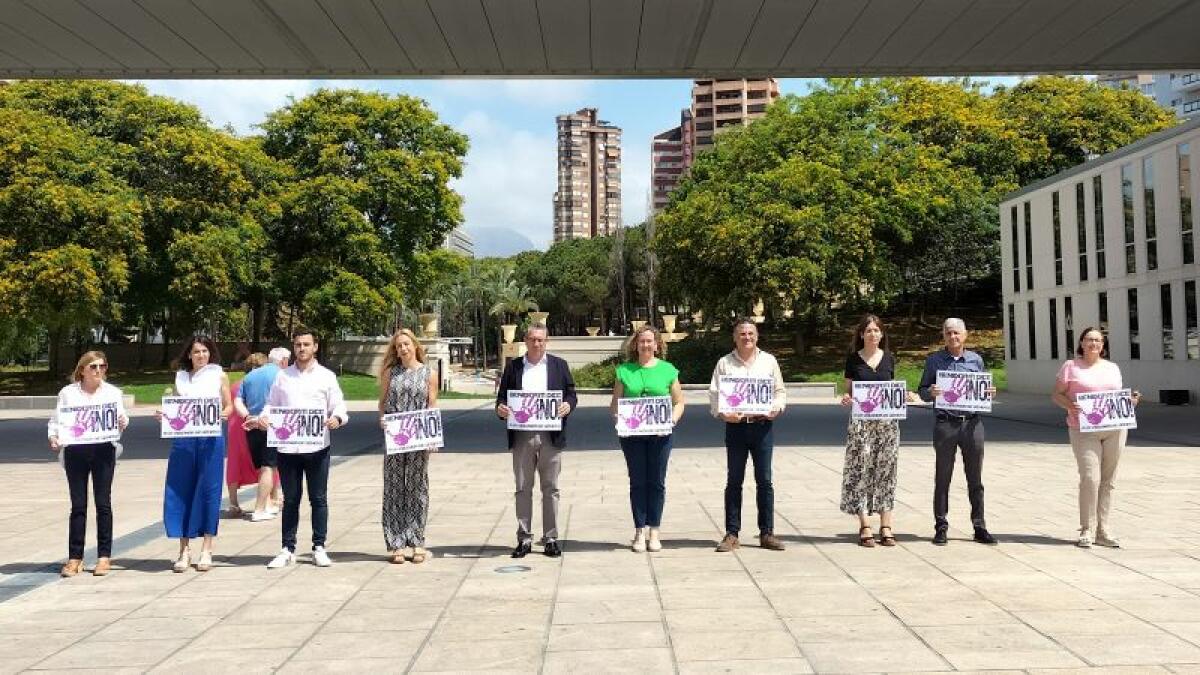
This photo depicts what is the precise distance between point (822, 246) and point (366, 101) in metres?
22.3

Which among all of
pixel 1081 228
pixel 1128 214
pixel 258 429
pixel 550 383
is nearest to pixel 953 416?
pixel 550 383

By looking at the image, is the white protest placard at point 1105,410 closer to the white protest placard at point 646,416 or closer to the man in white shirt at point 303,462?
the white protest placard at point 646,416

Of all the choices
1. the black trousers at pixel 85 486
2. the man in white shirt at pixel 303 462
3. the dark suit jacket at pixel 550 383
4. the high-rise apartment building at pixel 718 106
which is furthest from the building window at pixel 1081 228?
the high-rise apartment building at pixel 718 106

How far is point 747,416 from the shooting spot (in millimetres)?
8039

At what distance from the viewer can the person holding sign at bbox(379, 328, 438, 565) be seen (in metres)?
7.82

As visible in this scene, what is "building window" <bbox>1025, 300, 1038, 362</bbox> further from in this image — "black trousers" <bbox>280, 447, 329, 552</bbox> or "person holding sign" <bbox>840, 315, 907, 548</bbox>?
"black trousers" <bbox>280, 447, 329, 552</bbox>

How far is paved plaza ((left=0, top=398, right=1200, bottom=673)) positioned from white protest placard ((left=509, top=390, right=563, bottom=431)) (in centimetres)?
105

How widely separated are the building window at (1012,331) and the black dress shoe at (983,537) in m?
31.8

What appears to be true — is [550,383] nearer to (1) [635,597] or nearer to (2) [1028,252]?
(1) [635,597]

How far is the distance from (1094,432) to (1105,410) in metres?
0.20

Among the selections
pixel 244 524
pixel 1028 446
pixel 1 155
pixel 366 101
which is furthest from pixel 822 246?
pixel 244 524

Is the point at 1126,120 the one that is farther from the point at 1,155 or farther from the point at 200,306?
the point at 1,155

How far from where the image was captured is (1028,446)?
1719cm

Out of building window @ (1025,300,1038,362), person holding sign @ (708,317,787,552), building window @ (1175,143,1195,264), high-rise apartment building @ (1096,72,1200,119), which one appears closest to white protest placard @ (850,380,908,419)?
person holding sign @ (708,317,787,552)
